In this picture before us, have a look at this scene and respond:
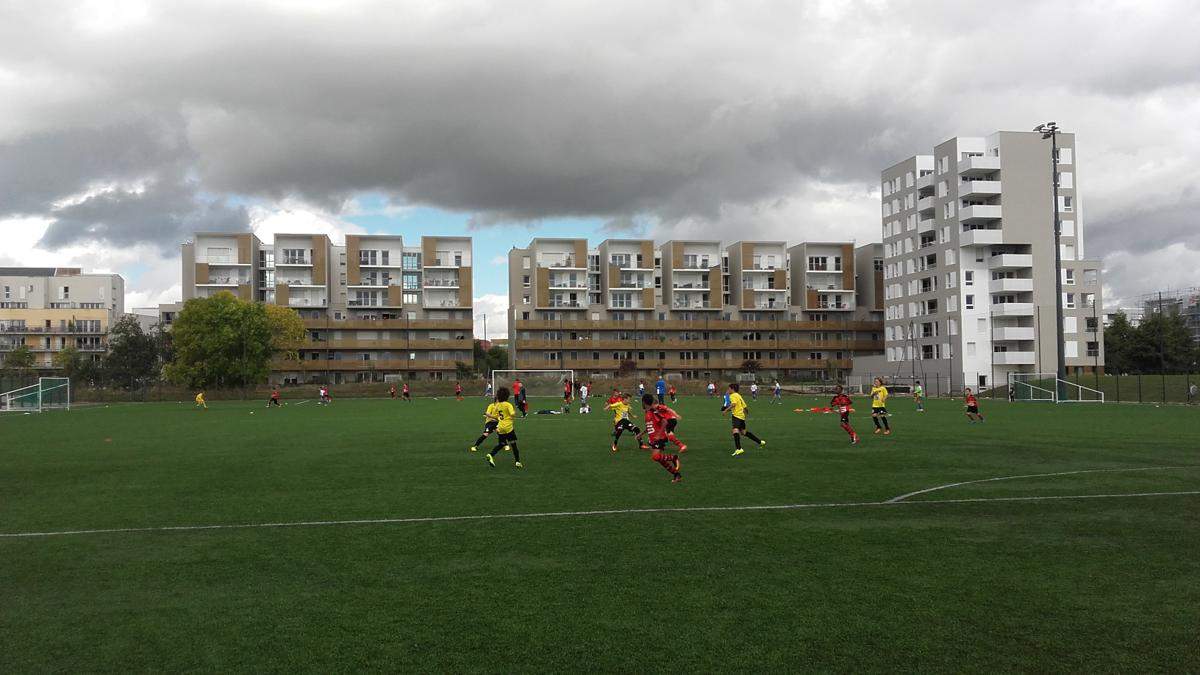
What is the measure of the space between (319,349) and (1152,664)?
347 ft

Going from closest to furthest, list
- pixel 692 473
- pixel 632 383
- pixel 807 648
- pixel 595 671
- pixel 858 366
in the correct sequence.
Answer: pixel 595 671 → pixel 807 648 → pixel 692 473 → pixel 632 383 → pixel 858 366

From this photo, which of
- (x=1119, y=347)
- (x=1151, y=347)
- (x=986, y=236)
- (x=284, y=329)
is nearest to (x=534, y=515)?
(x=986, y=236)

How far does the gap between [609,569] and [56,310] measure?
14749 cm

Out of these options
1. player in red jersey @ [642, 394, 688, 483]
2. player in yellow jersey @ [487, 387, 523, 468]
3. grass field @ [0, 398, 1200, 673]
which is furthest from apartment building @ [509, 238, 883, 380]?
grass field @ [0, 398, 1200, 673]

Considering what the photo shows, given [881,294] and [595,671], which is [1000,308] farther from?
[595,671]

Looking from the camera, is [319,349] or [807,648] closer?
[807,648]

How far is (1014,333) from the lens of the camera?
82312mm

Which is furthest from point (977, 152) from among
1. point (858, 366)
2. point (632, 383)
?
point (632, 383)

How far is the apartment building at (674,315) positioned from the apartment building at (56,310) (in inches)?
2579

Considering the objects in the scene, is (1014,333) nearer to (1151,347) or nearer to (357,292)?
(1151,347)

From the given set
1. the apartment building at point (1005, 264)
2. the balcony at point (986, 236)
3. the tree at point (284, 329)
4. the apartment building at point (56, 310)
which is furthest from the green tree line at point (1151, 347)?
the apartment building at point (56, 310)

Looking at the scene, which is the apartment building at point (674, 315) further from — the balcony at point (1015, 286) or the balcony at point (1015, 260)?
the balcony at point (1015, 260)

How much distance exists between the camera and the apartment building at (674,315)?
360 ft

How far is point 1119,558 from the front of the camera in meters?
9.10
